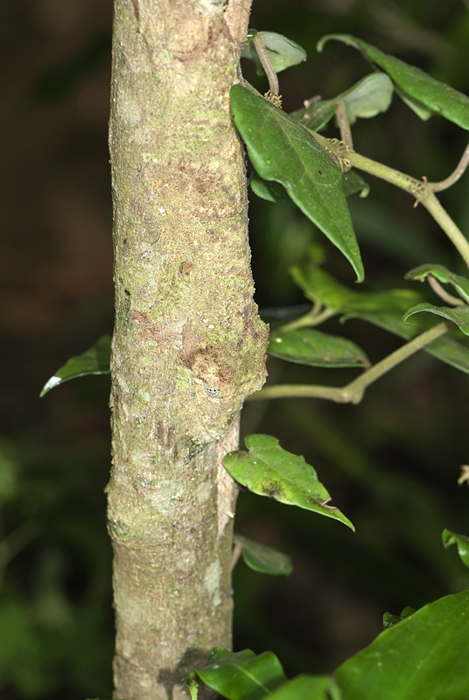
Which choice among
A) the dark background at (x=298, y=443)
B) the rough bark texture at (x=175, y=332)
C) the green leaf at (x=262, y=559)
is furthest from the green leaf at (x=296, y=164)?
the dark background at (x=298, y=443)

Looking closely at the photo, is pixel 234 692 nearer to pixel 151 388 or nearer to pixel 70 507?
pixel 151 388

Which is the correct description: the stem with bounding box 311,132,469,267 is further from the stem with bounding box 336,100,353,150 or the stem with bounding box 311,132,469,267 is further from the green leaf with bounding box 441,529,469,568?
the green leaf with bounding box 441,529,469,568

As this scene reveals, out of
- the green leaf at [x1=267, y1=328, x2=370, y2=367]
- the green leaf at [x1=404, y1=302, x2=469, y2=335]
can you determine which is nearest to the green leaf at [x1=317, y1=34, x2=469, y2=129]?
the green leaf at [x1=404, y1=302, x2=469, y2=335]

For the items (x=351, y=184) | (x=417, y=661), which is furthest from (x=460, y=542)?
(x=351, y=184)

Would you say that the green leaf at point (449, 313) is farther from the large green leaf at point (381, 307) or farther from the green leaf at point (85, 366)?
the green leaf at point (85, 366)

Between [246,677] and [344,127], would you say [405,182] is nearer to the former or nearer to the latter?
[344,127]
